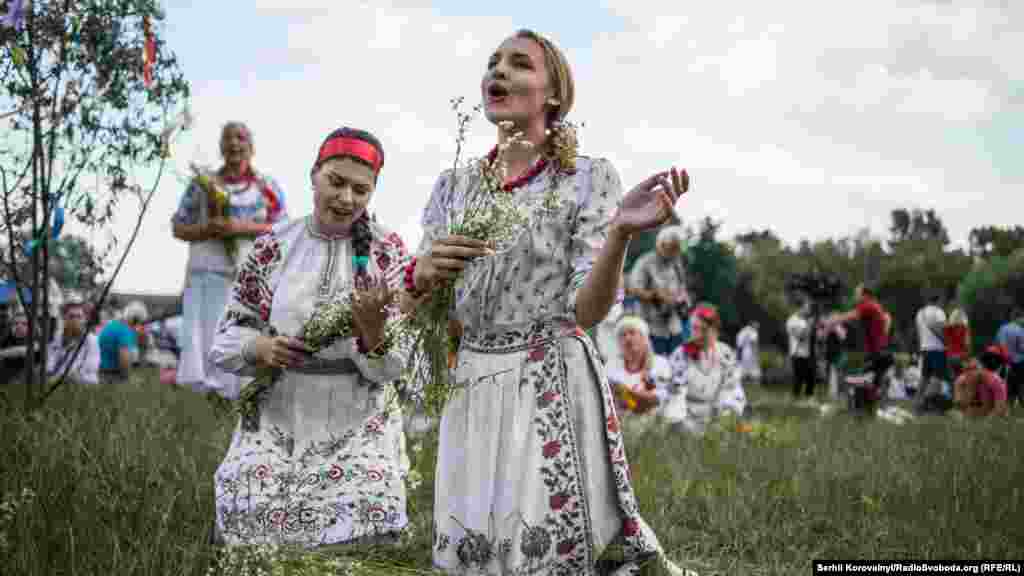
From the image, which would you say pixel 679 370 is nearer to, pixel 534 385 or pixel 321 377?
pixel 321 377

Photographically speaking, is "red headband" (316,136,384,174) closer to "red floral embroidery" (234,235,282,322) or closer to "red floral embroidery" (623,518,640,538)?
"red floral embroidery" (234,235,282,322)

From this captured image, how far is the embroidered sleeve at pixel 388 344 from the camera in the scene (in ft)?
10.5

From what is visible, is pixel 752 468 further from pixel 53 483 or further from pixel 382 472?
pixel 53 483

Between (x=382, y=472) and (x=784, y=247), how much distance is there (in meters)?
79.6

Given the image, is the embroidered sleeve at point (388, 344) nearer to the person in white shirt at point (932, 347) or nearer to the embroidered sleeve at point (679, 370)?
the embroidered sleeve at point (679, 370)

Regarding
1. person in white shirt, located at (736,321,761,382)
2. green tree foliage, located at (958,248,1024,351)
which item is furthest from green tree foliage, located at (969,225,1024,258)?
person in white shirt, located at (736,321,761,382)

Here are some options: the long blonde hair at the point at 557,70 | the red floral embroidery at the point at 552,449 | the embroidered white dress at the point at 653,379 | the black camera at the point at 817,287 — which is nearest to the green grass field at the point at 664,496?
the red floral embroidery at the point at 552,449

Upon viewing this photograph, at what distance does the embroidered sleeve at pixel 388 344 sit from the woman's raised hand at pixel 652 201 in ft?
2.94

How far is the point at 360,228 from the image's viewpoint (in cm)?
351

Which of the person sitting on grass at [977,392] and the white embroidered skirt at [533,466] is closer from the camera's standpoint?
the white embroidered skirt at [533,466]

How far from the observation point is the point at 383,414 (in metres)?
3.43

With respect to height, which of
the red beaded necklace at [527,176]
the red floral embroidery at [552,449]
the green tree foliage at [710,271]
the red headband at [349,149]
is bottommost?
the red floral embroidery at [552,449]

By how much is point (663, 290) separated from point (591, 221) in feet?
24.9

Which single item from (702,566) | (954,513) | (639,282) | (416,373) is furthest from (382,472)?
(639,282)
